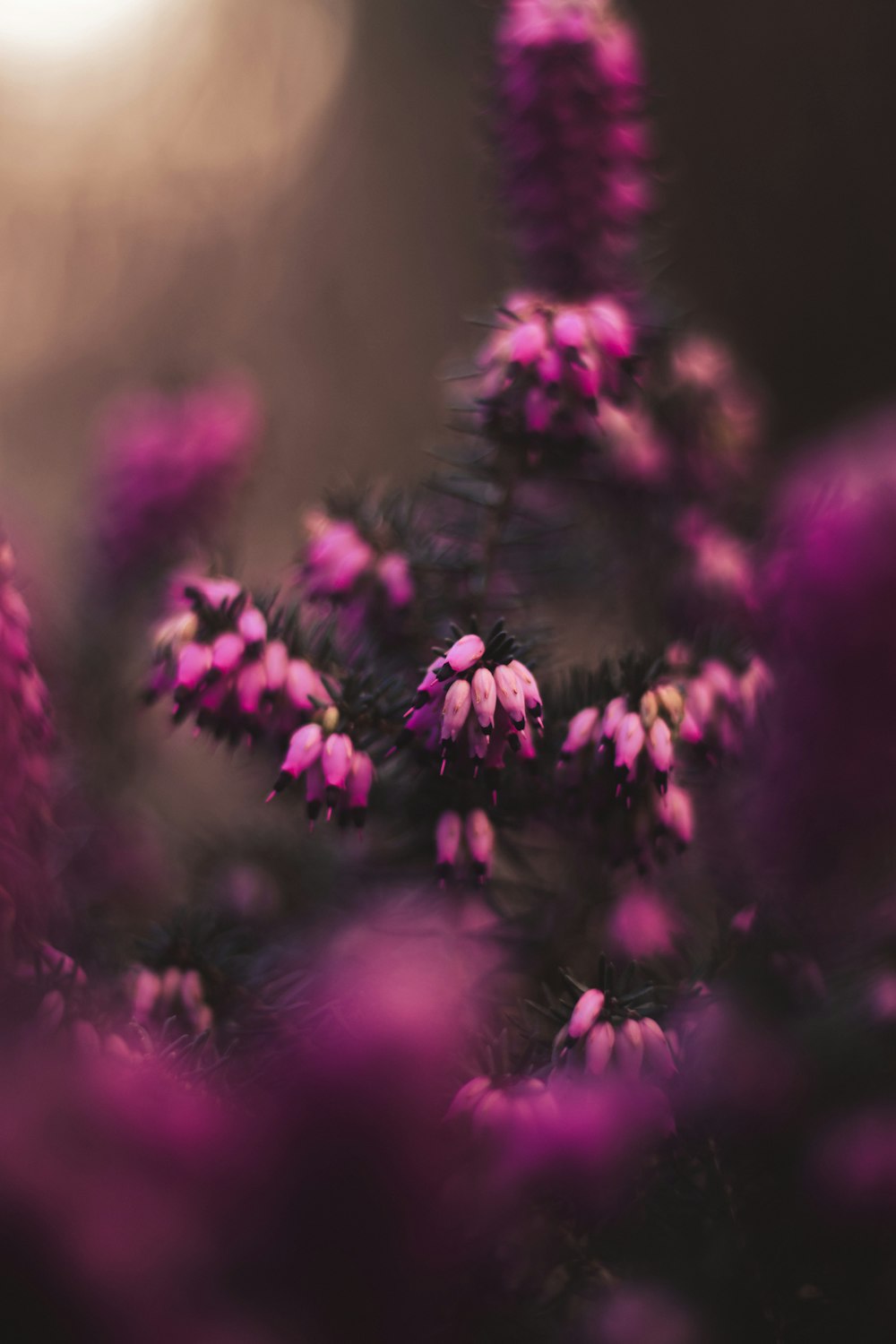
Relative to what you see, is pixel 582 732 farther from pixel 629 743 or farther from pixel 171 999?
pixel 171 999

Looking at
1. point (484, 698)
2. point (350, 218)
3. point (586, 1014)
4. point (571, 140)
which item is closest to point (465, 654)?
point (484, 698)

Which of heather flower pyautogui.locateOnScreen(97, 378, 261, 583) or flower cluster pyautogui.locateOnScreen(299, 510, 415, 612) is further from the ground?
heather flower pyautogui.locateOnScreen(97, 378, 261, 583)

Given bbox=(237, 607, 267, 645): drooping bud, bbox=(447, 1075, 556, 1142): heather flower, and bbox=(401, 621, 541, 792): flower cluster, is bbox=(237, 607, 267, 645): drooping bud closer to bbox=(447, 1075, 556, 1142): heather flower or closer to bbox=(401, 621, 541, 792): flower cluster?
bbox=(401, 621, 541, 792): flower cluster

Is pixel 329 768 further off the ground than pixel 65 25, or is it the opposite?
pixel 65 25

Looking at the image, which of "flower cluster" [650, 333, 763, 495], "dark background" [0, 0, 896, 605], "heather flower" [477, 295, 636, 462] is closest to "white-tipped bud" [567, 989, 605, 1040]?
"heather flower" [477, 295, 636, 462]

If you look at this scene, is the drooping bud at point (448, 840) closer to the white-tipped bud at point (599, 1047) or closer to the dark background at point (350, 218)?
the white-tipped bud at point (599, 1047)

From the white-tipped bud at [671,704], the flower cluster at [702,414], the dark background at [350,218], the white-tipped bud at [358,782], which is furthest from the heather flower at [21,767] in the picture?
the dark background at [350,218]
